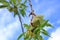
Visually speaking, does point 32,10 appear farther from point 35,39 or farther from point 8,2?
point 8,2

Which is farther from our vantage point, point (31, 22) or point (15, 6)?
point (15, 6)

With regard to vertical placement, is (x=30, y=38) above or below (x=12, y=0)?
below

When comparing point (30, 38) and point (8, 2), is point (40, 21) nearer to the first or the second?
point (30, 38)

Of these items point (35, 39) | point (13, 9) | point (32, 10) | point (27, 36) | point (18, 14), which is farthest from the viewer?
point (18, 14)

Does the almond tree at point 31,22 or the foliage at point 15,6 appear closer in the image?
the almond tree at point 31,22

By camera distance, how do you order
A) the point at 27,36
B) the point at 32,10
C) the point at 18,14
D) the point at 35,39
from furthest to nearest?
the point at 18,14, the point at 35,39, the point at 27,36, the point at 32,10

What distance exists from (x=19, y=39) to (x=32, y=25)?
1.17m

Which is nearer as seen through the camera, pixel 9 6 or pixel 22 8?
pixel 9 6

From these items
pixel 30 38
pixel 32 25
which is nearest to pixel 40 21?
pixel 32 25

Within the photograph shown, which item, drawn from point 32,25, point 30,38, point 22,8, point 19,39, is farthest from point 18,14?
point 32,25

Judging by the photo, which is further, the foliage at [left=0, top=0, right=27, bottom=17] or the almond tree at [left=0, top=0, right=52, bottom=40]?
the foliage at [left=0, top=0, right=27, bottom=17]

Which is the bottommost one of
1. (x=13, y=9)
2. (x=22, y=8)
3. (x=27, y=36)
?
(x=27, y=36)

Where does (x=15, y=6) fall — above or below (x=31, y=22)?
above

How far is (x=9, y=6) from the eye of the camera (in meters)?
6.43
